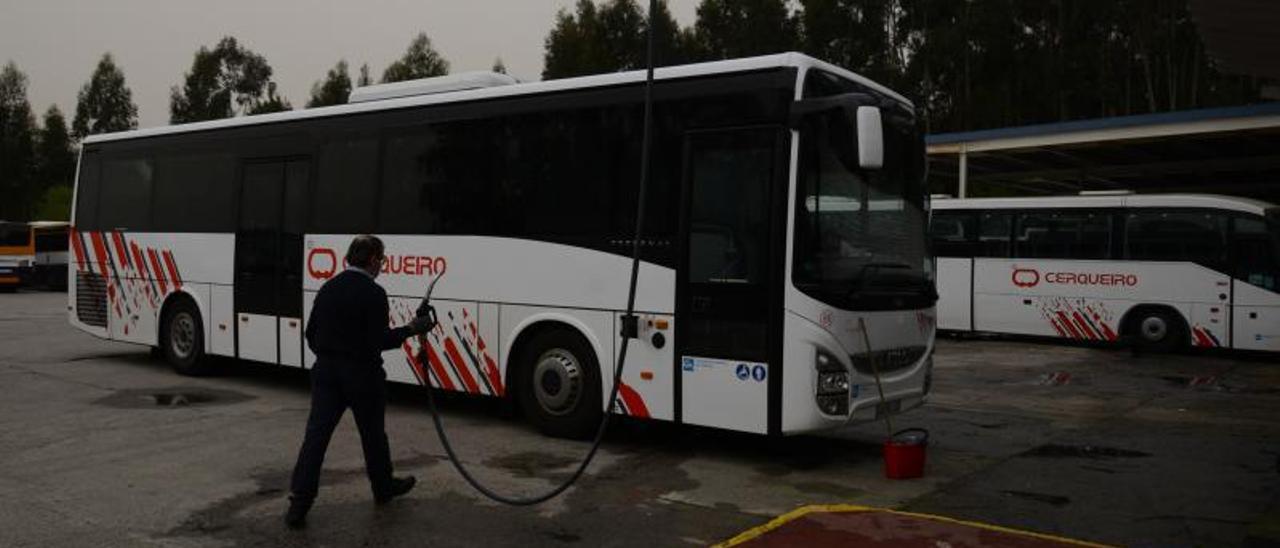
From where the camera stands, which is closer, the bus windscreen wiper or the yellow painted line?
the yellow painted line

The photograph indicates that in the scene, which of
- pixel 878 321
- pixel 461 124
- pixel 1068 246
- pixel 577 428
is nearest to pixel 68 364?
pixel 461 124

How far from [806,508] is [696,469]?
1.47 m

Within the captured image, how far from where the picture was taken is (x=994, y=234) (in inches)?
782

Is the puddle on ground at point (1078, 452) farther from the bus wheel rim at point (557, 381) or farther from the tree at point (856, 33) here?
the tree at point (856, 33)

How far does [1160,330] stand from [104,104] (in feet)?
276

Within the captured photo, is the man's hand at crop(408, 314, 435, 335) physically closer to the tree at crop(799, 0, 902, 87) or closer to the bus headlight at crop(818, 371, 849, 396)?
the bus headlight at crop(818, 371, 849, 396)

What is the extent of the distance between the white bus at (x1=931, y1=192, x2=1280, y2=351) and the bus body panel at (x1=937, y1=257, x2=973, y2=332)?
0.02 m

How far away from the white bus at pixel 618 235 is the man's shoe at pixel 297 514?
2.87 meters

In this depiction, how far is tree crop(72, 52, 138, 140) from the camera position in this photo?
268 feet

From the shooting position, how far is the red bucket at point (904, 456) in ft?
24.0

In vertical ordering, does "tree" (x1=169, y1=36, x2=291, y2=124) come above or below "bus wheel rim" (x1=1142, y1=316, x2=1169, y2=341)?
above

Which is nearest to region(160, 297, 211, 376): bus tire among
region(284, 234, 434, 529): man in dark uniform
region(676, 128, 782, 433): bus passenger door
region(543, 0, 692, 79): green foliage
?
region(284, 234, 434, 529): man in dark uniform

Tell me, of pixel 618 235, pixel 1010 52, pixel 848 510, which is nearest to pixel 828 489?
pixel 848 510

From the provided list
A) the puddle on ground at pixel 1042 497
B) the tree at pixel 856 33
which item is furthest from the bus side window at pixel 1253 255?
the tree at pixel 856 33
